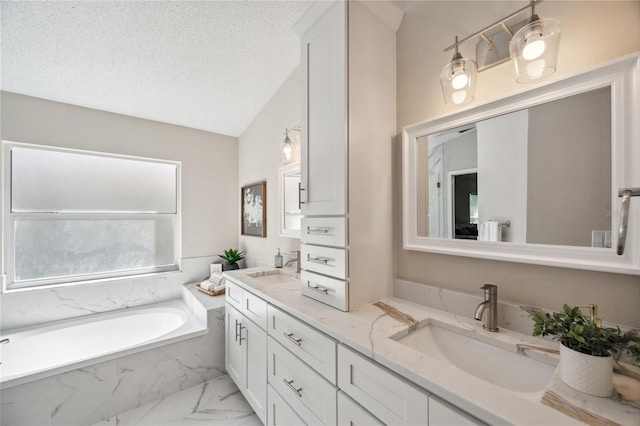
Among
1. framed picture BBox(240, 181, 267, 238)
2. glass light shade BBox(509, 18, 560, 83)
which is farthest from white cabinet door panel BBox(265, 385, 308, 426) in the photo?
glass light shade BBox(509, 18, 560, 83)

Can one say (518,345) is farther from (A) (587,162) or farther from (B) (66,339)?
(B) (66,339)

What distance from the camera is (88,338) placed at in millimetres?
2348

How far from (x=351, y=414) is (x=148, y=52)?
8.59ft

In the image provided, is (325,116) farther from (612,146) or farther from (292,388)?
(292,388)

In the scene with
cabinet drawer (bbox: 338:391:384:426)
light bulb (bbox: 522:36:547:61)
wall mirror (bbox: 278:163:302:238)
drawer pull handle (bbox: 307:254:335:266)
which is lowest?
cabinet drawer (bbox: 338:391:384:426)

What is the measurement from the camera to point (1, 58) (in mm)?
1838

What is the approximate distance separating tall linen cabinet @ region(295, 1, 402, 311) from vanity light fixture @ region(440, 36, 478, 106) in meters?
0.35

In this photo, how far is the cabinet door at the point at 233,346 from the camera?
1.92m

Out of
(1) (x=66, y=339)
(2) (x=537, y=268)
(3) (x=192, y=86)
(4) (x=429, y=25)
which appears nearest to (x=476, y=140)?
(2) (x=537, y=268)

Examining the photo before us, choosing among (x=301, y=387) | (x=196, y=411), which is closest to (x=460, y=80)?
(x=301, y=387)

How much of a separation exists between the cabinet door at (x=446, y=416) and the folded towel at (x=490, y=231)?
0.69m

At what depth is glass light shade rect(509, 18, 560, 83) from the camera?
90 cm

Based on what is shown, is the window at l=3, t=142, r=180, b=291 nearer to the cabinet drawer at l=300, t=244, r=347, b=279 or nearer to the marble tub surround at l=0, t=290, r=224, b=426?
the marble tub surround at l=0, t=290, r=224, b=426

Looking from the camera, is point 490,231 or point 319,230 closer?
point 490,231
